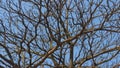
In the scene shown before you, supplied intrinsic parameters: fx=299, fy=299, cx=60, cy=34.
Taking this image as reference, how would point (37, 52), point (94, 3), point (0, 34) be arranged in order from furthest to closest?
point (37, 52)
point (94, 3)
point (0, 34)

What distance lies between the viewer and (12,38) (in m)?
7.39

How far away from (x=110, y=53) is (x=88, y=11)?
187cm

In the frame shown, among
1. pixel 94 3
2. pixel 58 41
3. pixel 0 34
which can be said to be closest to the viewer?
pixel 58 41

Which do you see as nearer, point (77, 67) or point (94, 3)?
point (94, 3)

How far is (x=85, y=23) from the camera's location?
21.6ft

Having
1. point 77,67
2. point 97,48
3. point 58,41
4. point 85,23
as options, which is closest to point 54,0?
point 85,23

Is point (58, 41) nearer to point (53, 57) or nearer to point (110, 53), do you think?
point (53, 57)

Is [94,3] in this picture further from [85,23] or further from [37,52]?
[37,52]

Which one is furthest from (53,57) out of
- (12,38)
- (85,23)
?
(85,23)

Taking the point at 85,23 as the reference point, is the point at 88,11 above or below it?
above

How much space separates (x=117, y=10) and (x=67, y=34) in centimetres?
137

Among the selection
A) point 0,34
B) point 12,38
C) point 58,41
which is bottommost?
point 58,41

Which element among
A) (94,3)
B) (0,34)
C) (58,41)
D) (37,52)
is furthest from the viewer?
(37,52)

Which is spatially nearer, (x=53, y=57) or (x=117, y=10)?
(x=117, y=10)
